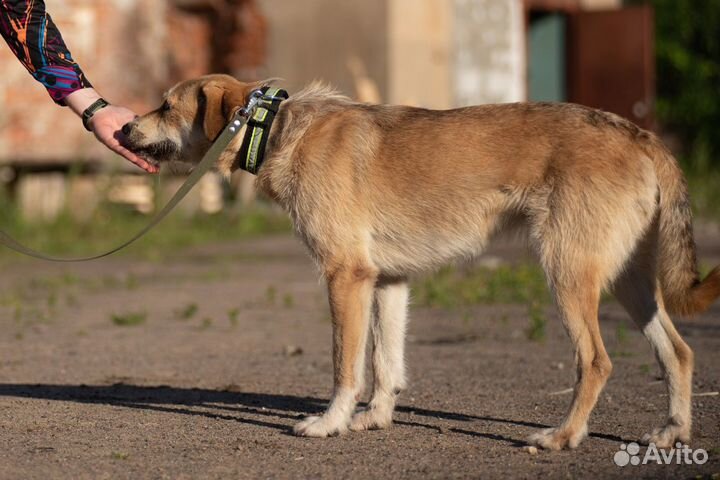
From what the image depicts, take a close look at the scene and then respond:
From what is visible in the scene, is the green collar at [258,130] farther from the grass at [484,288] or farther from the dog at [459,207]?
the grass at [484,288]

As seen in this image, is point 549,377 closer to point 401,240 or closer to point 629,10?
point 401,240

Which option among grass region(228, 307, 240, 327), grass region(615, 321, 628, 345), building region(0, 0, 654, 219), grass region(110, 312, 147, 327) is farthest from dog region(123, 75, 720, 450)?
building region(0, 0, 654, 219)

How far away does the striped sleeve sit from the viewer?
5254mm

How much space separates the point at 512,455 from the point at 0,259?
8.54 m

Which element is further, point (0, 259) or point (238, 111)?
point (0, 259)

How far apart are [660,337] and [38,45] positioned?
10.1 feet

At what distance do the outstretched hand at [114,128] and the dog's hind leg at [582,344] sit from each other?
2086 mm

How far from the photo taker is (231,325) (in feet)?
26.4

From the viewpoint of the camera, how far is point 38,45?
5.26 meters

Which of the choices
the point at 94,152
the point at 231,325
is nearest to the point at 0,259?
the point at 94,152

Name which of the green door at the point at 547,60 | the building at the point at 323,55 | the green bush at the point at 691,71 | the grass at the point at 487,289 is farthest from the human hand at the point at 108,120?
the green bush at the point at 691,71

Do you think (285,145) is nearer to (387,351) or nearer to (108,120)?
(108,120)

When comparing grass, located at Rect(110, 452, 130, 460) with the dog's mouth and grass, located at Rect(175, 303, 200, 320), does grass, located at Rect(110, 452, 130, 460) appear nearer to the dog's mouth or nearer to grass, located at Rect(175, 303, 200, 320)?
the dog's mouth

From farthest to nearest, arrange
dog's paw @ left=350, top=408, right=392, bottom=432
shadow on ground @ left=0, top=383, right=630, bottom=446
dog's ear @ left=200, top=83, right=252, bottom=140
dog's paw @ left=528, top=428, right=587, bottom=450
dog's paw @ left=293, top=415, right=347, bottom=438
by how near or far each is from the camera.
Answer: dog's ear @ left=200, top=83, right=252, bottom=140 → shadow on ground @ left=0, top=383, right=630, bottom=446 → dog's paw @ left=350, top=408, right=392, bottom=432 → dog's paw @ left=293, top=415, right=347, bottom=438 → dog's paw @ left=528, top=428, right=587, bottom=450
